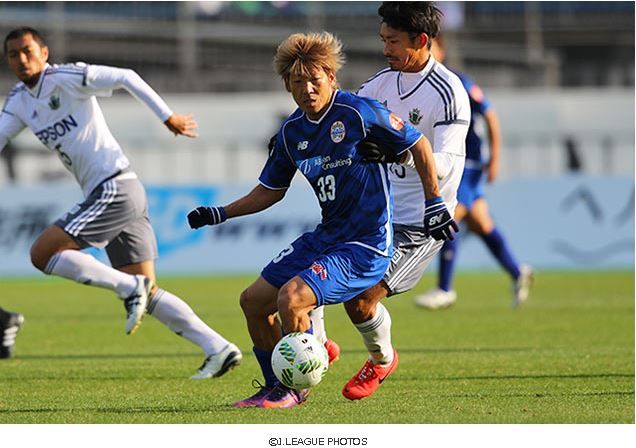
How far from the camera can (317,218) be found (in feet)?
70.0

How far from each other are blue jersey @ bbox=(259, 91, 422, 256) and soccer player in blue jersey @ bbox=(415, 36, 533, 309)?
19.3 ft

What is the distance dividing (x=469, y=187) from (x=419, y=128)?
584 cm

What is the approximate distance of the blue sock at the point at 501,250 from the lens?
13.9m

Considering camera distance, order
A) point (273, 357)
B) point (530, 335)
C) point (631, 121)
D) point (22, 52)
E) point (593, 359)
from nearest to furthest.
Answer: point (273, 357) → point (22, 52) → point (593, 359) → point (530, 335) → point (631, 121)

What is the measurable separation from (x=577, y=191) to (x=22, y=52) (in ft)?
46.8

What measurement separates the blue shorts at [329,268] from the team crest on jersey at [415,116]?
3.29 ft

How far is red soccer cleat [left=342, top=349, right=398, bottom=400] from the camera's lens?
23.3 ft

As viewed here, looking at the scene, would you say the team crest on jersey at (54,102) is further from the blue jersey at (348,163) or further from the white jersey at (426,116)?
the blue jersey at (348,163)

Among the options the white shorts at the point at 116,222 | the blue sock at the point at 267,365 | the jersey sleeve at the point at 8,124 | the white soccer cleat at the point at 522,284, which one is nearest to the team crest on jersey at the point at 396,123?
the blue sock at the point at 267,365

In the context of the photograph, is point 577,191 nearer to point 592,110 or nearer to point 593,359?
point 592,110

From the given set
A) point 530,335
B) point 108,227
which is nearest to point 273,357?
point 108,227

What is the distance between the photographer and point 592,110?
28.8 meters

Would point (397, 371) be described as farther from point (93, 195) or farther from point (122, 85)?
point (122, 85)

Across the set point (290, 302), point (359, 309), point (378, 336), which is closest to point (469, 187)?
point (378, 336)
